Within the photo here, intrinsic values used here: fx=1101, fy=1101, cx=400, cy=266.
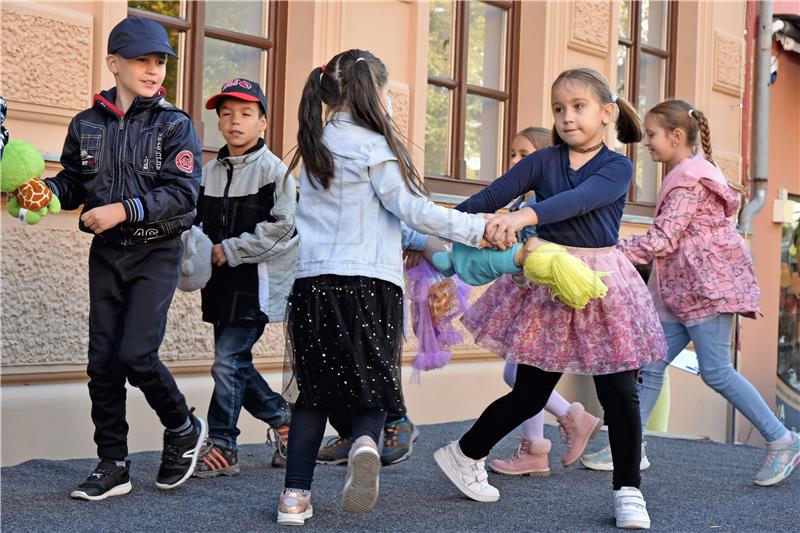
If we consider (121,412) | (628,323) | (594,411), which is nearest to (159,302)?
(121,412)

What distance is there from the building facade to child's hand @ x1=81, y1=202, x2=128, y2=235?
1108 mm

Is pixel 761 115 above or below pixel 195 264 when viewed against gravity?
above

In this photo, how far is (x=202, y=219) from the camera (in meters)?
4.75

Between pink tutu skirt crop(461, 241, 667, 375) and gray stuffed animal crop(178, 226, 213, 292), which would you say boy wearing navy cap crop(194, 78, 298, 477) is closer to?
gray stuffed animal crop(178, 226, 213, 292)

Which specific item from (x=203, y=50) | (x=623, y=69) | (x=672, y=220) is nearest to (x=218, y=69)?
(x=203, y=50)

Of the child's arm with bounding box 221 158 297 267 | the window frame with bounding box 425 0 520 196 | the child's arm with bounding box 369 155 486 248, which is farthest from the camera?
the window frame with bounding box 425 0 520 196

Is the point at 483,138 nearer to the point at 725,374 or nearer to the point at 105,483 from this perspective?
the point at 725,374

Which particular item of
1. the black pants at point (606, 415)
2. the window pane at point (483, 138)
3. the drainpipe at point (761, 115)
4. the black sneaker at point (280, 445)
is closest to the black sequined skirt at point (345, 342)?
the black pants at point (606, 415)

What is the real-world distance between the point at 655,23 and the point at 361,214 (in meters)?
6.59

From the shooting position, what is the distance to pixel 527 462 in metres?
5.00

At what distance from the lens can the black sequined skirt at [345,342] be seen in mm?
3684

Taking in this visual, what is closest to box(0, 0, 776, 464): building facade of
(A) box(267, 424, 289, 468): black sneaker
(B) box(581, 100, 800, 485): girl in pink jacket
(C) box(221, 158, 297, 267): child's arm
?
(A) box(267, 424, 289, 468): black sneaker

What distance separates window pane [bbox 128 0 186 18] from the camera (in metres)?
5.62

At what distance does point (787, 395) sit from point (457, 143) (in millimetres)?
5149
